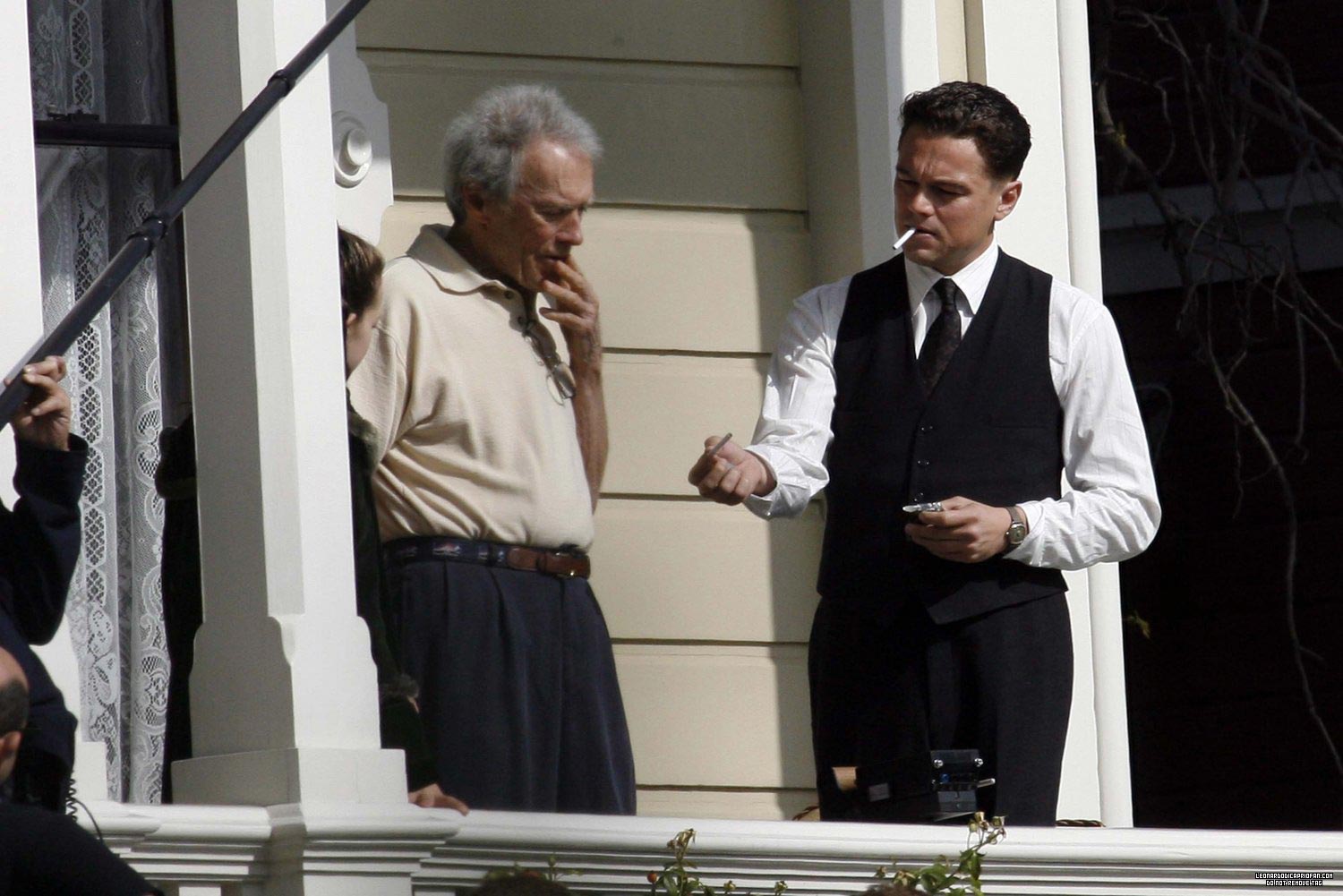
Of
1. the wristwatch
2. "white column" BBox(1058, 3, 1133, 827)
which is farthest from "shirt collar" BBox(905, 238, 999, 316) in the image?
"white column" BBox(1058, 3, 1133, 827)

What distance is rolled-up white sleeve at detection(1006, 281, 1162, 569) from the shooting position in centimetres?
352

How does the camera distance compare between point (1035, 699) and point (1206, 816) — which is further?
point (1206, 816)

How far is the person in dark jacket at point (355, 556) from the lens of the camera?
339 centimetres

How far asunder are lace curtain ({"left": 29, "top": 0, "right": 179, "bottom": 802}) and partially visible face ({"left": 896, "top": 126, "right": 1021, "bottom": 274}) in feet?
4.08

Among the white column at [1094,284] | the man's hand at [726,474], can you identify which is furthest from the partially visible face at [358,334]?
the white column at [1094,284]

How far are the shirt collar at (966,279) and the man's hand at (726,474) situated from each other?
0.49 metres

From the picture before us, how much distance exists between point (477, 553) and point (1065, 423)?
920 millimetres

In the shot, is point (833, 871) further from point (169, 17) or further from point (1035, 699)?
point (169, 17)

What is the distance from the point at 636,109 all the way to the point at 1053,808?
5.84 feet

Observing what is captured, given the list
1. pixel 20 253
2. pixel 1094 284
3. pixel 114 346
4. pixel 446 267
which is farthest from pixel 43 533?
pixel 1094 284

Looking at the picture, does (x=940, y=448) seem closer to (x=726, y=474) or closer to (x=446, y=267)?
(x=726, y=474)

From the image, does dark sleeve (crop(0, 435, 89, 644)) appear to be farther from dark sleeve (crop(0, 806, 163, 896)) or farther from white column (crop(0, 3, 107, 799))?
dark sleeve (crop(0, 806, 163, 896))

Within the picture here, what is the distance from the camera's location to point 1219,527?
6.77 m

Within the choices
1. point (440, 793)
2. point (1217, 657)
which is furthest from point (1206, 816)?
point (440, 793)
